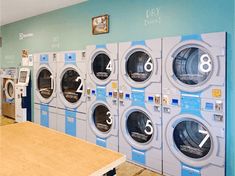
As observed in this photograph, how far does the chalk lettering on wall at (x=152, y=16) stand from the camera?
9.36 ft

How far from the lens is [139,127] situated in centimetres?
315

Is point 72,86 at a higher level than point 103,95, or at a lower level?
higher

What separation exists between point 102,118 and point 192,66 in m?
1.74

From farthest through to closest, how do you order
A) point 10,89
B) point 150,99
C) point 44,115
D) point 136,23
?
point 10,89 < point 44,115 < point 136,23 < point 150,99

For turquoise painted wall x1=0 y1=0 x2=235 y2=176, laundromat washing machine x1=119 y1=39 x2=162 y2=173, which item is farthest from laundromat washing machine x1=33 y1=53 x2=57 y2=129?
laundromat washing machine x1=119 y1=39 x2=162 y2=173


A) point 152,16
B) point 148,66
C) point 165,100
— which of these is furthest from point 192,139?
point 152,16

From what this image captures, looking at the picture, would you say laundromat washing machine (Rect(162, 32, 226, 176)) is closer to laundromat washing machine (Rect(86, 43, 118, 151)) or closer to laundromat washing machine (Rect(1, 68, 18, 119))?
laundromat washing machine (Rect(86, 43, 118, 151))

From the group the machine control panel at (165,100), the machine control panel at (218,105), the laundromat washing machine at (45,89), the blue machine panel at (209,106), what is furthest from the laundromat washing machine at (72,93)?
the machine control panel at (218,105)

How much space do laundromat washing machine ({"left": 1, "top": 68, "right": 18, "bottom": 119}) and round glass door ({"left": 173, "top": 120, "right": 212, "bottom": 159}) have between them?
4.40 meters

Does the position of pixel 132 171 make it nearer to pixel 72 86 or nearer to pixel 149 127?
pixel 149 127

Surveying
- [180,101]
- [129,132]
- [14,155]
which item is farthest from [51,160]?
[129,132]

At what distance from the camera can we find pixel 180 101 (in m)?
2.57

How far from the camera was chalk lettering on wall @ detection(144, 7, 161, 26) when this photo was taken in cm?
285

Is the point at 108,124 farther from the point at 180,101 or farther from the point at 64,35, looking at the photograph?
the point at 64,35
